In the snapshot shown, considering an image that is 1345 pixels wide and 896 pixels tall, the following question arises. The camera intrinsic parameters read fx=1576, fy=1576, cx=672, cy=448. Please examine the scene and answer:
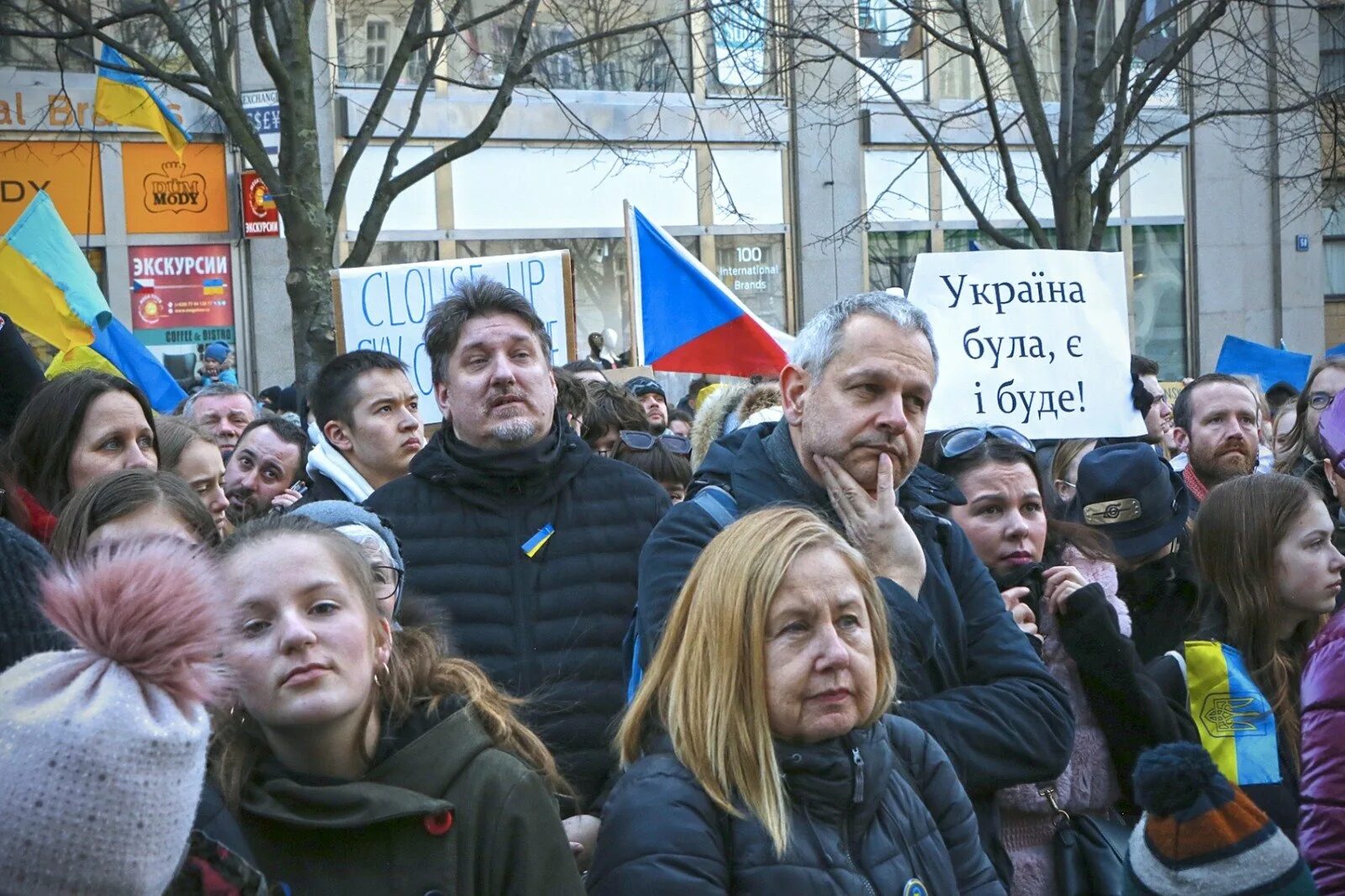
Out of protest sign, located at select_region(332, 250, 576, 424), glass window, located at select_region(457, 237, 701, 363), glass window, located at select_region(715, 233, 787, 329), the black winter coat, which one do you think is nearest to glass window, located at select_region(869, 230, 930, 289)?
glass window, located at select_region(715, 233, 787, 329)

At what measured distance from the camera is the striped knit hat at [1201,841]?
2164mm

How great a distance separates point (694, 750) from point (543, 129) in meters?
15.8

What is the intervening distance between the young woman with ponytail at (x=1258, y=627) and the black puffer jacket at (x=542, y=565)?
1.36 m

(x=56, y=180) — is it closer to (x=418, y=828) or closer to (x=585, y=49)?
(x=585, y=49)

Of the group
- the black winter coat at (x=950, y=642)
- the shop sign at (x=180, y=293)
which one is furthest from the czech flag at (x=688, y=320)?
the shop sign at (x=180, y=293)

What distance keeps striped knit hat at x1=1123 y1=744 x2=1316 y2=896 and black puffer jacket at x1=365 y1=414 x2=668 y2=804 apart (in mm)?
1562

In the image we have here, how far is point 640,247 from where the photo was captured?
7.64m

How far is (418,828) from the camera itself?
251cm

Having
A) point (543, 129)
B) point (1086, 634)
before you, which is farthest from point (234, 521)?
point (543, 129)

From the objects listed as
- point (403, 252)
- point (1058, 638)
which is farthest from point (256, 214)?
point (1058, 638)

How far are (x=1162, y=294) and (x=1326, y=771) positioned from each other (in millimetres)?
20140

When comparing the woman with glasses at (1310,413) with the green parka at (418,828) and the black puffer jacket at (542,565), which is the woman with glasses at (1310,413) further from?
the green parka at (418,828)

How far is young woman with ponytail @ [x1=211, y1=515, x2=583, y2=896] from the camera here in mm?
2488

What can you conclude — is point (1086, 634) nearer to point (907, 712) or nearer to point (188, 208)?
point (907, 712)
